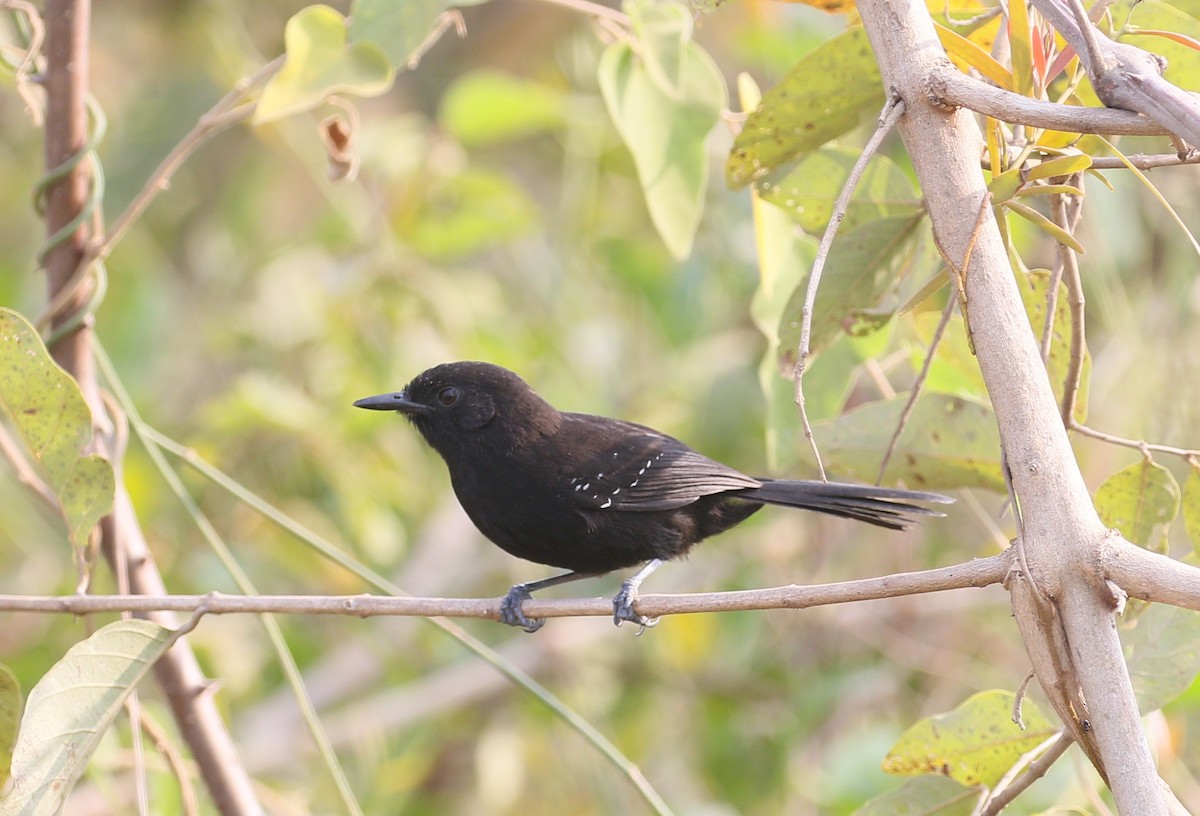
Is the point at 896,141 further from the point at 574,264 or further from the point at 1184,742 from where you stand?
the point at 1184,742

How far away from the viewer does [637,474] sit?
3.25 m

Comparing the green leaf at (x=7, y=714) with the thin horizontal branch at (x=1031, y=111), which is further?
the green leaf at (x=7, y=714)

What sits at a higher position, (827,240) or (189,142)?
(189,142)

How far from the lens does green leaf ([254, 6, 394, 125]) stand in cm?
237

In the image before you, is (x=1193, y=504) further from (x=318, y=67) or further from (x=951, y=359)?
(x=318, y=67)

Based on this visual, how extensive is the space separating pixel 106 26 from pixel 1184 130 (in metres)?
6.83

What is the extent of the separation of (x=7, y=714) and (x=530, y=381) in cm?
289

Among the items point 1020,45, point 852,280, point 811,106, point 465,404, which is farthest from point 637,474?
point 1020,45

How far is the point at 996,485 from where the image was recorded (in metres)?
2.50

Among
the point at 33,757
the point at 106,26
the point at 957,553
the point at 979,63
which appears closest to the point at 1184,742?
the point at 957,553

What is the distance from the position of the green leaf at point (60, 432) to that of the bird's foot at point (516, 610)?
0.74 m

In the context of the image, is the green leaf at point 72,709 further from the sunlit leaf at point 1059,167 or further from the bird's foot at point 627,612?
the sunlit leaf at point 1059,167

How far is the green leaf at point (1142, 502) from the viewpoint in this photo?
Answer: 2119 millimetres

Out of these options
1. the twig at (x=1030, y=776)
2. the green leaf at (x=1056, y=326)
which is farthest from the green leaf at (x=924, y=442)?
the twig at (x=1030, y=776)
